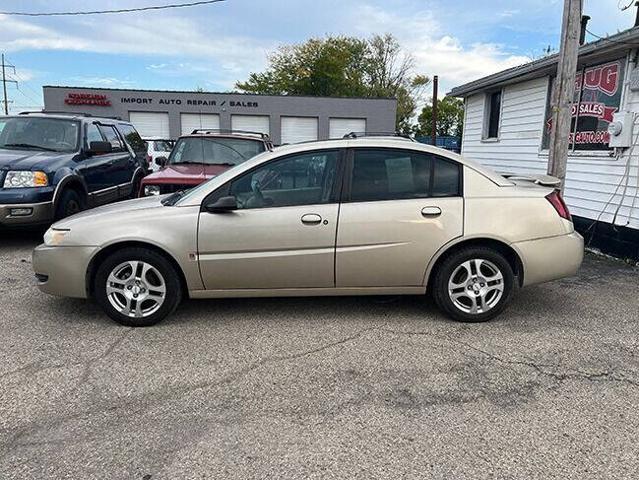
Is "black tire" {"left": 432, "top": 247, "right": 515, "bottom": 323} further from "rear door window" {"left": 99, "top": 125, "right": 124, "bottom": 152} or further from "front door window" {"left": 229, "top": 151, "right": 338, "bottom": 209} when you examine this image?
"rear door window" {"left": 99, "top": 125, "right": 124, "bottom": 152}

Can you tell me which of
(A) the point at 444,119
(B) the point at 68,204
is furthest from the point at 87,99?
(A) the point at 444,119

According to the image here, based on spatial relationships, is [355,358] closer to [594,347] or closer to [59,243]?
[594,347]

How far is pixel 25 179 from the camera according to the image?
251 inches

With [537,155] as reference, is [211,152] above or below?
below

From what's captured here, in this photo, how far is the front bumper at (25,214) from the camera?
626 cm

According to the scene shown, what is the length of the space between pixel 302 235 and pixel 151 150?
53.1 feet

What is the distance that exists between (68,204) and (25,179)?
2.23 ft

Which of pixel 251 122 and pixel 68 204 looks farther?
pixel 251 122

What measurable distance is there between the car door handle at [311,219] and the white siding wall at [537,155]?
A: 16.4ft

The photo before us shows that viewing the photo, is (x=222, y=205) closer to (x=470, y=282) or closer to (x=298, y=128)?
(x=470, y=282)

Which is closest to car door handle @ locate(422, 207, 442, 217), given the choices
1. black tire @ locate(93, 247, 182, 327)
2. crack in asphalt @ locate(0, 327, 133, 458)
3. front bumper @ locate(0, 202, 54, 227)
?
black tire @ locate(93, 247, 182, 327)

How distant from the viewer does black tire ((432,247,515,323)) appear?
13.8 feet

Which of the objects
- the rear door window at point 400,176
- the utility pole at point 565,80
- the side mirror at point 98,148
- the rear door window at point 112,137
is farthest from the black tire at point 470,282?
the rear door window at point 112,137

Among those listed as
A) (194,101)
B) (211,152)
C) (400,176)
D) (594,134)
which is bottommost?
(400,176)
